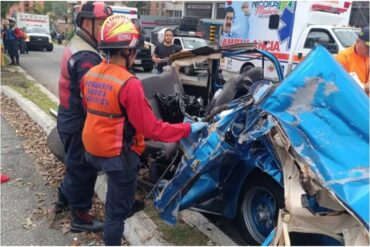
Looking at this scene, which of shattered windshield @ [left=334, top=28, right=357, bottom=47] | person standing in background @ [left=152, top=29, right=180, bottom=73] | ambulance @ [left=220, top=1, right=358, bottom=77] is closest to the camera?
person standing in background @ [left=152, top=29, right=180, bottom=73]

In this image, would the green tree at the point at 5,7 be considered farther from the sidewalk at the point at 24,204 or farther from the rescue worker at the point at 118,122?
the rescue worker at the point at 118,122

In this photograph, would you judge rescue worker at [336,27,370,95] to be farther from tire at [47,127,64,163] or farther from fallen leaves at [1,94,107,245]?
tire at [47,127,64,163]

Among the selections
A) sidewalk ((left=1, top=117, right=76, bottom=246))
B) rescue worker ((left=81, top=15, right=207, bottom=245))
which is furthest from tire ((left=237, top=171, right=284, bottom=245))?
sidewalk ((left=1, top=117, right=76, bottom=246))

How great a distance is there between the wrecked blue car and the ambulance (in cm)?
825

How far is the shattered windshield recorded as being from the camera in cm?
1166

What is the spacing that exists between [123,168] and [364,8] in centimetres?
2533

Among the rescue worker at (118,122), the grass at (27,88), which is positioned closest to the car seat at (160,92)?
the rescue worker at (118,122)

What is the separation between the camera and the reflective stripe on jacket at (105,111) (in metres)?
2.81

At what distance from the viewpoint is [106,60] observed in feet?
9.73

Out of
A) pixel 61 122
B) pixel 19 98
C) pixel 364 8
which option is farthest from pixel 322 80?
pixel 364 8

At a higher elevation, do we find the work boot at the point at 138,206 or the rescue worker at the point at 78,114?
the rescue worker at the point at 78,114

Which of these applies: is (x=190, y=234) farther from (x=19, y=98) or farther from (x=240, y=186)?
(x=19, y=98)

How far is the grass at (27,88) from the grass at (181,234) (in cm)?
464

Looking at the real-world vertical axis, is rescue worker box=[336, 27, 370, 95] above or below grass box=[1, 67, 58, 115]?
above
